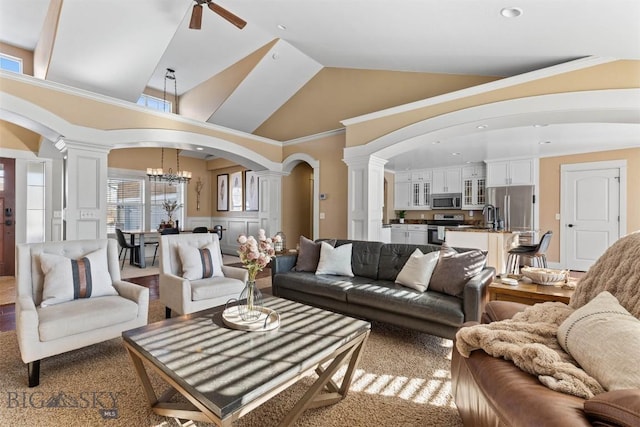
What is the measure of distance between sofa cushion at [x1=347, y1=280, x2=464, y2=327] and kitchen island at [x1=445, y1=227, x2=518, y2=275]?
2948 millimetres

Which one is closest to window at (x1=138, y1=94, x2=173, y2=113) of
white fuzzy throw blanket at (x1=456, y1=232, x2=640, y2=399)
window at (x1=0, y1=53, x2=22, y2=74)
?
window at (x1=0, y1=53, x2=22, y2=74)

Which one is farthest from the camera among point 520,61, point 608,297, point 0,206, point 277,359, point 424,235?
point 424,235

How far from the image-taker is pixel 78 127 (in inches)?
160

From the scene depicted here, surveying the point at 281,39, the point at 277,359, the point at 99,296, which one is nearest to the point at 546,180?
the point at 281,39

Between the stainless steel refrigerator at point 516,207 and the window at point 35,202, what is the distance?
363 inches

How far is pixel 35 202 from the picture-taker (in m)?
5.76

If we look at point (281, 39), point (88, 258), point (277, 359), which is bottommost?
point (277, 359)

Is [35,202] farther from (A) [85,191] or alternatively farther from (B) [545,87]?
(B) [545,87]

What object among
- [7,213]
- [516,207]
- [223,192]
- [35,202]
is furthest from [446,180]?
[7,213]

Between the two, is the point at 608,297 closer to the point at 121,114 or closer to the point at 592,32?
the point at 592,32

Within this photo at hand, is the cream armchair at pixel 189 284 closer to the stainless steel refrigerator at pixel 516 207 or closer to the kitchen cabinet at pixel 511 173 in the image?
the stainless steel refrigerator at pixel 516 207

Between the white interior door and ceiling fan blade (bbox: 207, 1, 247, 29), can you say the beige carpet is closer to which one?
ceiling fan blade (bbox: 207, 1, 247, 29)

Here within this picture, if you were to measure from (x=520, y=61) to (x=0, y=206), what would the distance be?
8.38 meters

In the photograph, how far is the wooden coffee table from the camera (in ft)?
4.22
